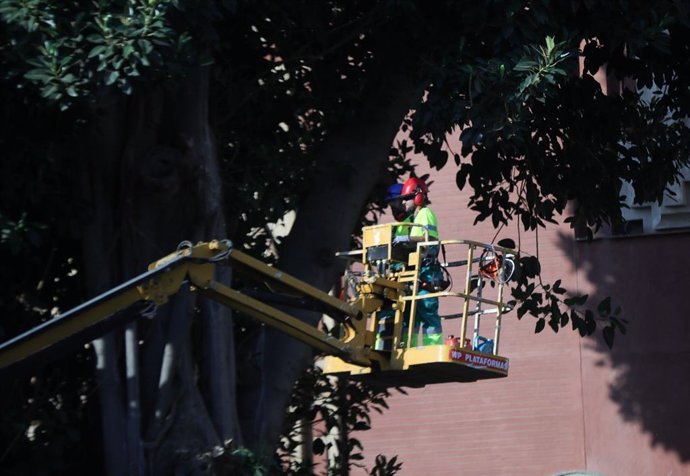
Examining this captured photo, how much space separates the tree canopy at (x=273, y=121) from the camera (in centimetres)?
938

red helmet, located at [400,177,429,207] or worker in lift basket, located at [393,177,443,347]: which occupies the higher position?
red helmet, located at [400,177,429,207]

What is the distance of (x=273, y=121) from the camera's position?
12.4m

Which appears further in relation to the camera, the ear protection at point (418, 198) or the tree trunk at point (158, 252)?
the tree trunk at point (158, 252)

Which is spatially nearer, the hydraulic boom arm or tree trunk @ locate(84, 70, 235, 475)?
the hydraulic boom arm

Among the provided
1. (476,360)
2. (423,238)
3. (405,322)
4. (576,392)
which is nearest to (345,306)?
(405,322)

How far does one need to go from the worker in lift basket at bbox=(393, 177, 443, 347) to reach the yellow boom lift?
0.32 ft

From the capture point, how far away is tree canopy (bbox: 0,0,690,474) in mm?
9383

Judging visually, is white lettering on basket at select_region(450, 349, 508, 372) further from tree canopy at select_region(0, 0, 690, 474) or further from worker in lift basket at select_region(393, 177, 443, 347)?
tree canopy at select_region(0, 0, 690, 474)

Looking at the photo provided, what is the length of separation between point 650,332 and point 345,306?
5.81m

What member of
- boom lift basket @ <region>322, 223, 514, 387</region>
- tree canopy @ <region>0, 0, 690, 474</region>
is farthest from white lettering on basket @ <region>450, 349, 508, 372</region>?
tree canopy @ <region>0, 0, 690, 474</region>

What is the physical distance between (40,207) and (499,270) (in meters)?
3.38

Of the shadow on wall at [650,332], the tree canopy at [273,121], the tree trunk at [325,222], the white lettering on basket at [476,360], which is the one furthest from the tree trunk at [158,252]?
the shadow on wall at [650,332]

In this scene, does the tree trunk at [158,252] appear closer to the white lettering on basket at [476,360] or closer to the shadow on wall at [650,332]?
the white lettering on basket at [476,360]

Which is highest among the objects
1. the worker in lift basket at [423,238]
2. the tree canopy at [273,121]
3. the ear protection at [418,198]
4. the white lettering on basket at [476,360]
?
the tree canopy at [273,121]
